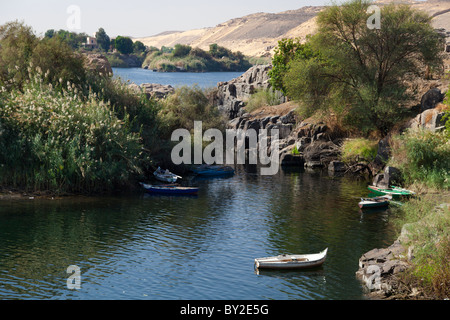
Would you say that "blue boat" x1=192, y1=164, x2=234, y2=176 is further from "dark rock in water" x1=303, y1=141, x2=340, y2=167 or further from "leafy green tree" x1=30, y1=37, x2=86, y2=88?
"leafy green tree" x1=30, y1=37, x2=86, y2=88

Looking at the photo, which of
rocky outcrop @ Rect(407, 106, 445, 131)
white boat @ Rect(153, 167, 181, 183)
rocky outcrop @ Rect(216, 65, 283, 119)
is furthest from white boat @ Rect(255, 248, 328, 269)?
rocky outcrop @ Rect(216, 65, 283, 119)

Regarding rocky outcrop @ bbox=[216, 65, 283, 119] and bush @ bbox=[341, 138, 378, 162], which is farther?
rocky outcrop @ bbox=[216, 65, 283, 119]

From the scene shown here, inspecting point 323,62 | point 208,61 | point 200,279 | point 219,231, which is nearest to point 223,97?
point 323,62

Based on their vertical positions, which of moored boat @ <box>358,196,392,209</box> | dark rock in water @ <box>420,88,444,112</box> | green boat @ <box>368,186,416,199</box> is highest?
dark rock in water @ <box>420,88,444,112</box>

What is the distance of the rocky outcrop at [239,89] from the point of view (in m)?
81.6

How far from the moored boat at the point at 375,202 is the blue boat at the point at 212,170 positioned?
16980 mm

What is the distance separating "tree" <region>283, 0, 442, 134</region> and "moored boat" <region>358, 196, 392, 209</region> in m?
15.0

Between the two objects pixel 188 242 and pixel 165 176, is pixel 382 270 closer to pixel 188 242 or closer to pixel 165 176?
pixel 188 242

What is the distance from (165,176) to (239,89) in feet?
134

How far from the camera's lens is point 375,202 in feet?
130

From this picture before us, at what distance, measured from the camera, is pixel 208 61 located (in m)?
199

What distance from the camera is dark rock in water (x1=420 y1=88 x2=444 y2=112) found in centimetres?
5453

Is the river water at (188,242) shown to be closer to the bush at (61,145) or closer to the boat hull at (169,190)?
the boat hull at (169,190)

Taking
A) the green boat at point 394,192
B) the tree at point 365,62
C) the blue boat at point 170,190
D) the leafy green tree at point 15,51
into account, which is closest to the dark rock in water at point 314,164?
the tree at point 365,62
